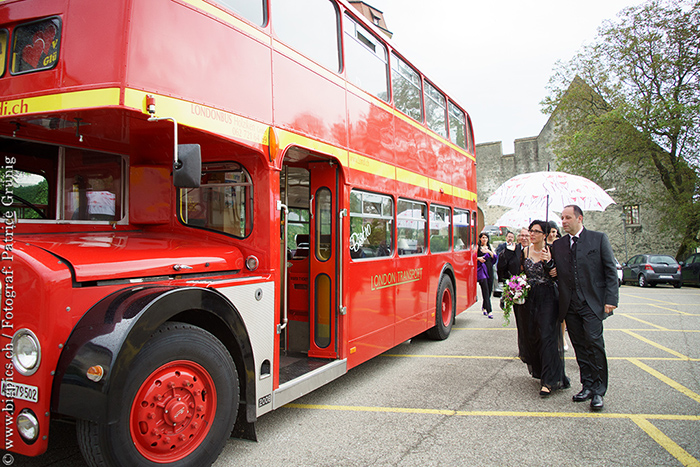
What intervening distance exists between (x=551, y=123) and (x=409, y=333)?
26976 millimetres

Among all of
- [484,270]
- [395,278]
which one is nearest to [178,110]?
[395,278]

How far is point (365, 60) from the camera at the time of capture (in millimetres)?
5469

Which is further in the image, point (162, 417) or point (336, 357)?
point (336, 357)

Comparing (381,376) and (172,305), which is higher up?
(172,305)

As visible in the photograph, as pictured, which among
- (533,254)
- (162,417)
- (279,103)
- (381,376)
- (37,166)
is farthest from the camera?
(381,376)

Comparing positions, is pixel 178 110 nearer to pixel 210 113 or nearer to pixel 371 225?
pixel 210 113

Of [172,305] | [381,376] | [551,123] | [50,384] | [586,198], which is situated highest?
[551,123]

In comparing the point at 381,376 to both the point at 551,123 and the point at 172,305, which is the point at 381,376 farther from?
the point at 551,123

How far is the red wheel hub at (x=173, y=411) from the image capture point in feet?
8.71

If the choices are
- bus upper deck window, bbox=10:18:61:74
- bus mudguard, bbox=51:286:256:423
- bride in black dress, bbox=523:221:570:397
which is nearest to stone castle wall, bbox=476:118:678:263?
bride in black dress, bbox=523:221:570:397

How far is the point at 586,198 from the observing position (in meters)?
5.78

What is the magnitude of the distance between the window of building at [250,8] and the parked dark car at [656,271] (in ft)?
66.4

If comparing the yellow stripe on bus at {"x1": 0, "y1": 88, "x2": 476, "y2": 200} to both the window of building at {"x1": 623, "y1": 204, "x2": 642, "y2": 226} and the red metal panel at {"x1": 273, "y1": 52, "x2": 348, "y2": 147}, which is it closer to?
the red metal panel at {"x1": 273, "y1": 52, "x2": 348, "y2": 147}

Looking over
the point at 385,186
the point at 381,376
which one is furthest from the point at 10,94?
the point at 381,376
